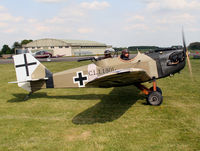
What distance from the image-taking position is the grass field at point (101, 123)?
4559mm

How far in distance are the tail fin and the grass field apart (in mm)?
835

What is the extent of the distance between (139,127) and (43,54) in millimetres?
39206

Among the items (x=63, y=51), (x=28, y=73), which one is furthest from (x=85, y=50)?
(x=28, y=73)

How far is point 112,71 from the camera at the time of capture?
7496mm

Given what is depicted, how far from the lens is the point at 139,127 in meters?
5.44

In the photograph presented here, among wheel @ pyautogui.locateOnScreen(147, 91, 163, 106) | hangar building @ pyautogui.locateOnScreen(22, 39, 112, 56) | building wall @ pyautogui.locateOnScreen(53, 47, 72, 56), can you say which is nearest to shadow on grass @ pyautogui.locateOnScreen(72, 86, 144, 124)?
wheel @ pyautogui.locateOnScreen(147, 91, 163, 106)

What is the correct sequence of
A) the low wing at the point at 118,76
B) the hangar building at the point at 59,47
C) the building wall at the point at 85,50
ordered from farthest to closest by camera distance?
the building wall at the point at 85,50, the hangar building at the point at 59,47, the low wing at the point at 118,76

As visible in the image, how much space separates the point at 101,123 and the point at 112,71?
8.06 feet

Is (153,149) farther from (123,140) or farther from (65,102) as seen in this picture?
(65,102)

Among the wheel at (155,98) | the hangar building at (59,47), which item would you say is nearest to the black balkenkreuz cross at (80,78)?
the wheel at (155,98)

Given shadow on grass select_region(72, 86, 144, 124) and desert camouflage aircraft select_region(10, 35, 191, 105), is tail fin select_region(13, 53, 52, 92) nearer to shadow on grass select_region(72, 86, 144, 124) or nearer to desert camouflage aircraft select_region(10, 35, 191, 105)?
desert camouflage aircraft select_region(10, 35, 191, 105)

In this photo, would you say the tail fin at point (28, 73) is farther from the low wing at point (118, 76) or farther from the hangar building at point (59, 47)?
the hangar building at point (59, 47)

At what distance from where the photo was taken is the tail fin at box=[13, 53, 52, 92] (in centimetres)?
857

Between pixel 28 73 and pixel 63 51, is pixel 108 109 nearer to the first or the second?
pixel 28 73
